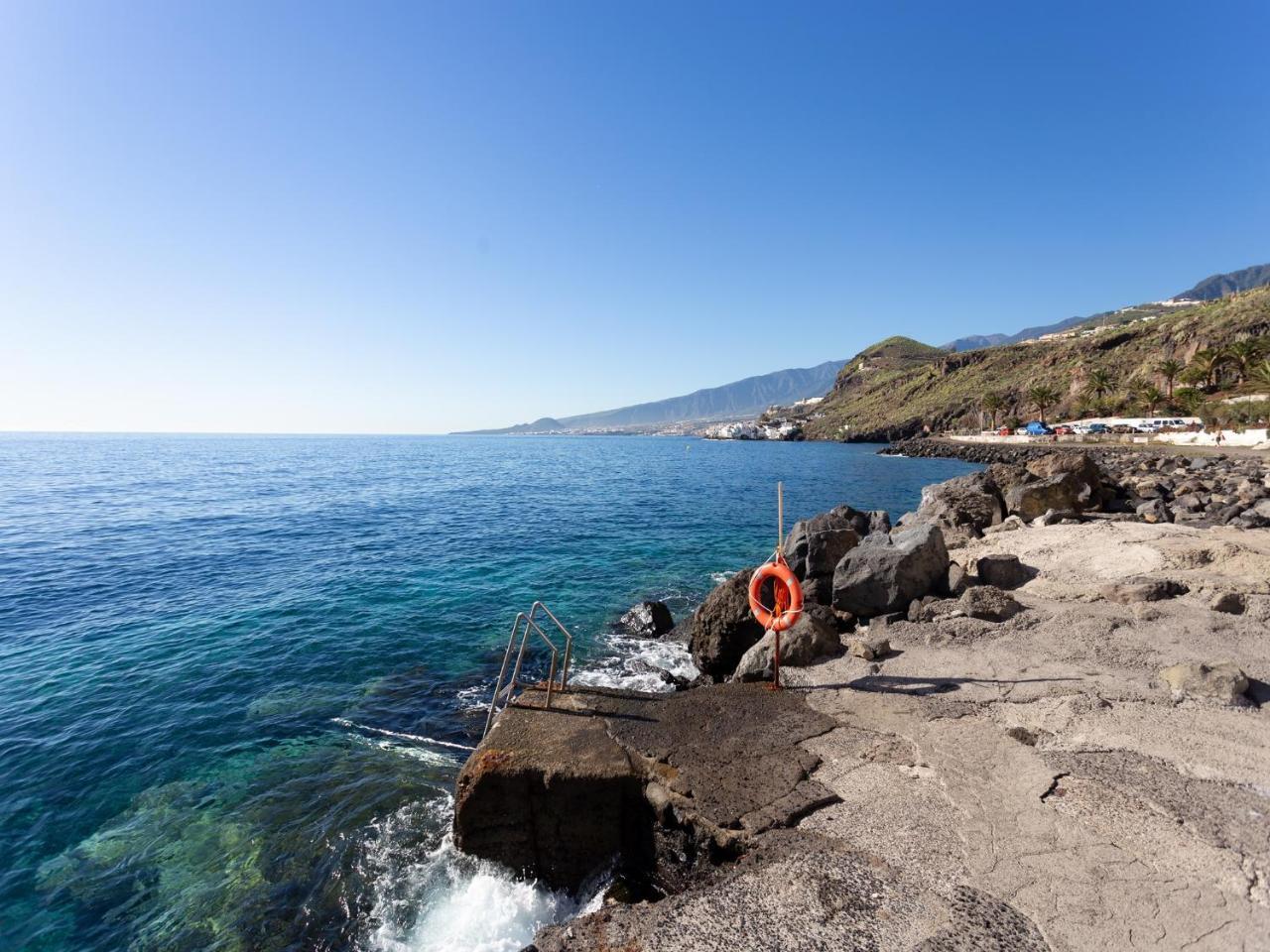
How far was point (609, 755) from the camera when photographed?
6156 mm

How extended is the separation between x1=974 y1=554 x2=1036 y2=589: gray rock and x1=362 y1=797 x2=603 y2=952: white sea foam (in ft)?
32.4

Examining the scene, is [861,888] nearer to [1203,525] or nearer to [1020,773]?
[1020,773]

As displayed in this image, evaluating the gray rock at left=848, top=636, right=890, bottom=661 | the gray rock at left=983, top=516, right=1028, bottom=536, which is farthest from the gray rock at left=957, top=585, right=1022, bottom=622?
the gray rock at left=983, top=516, right=1028, bottom=536

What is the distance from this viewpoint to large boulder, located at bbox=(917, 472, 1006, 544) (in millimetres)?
17172

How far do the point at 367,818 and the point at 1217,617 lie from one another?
13087mm

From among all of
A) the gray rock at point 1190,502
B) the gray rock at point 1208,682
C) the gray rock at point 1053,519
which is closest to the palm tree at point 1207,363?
the gray rock at point 1190,502

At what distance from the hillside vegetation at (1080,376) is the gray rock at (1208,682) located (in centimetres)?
6441

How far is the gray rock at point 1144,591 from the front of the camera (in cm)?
936

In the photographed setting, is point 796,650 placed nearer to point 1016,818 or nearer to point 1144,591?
point 1016,818

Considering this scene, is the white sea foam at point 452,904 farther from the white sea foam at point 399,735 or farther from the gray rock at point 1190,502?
the gray rock at point 1190,502

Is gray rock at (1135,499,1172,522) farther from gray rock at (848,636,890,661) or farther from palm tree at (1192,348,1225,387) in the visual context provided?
palm tree at (1192,348,1225,387)

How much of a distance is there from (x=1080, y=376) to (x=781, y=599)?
337 ft

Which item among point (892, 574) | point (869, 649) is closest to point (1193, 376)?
point (892, 574)

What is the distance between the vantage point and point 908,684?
760cm
